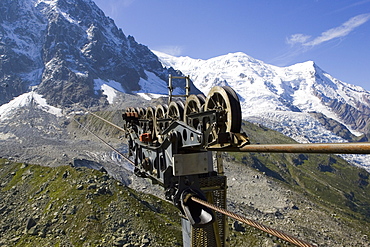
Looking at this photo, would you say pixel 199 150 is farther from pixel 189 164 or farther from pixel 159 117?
pixel 159 117

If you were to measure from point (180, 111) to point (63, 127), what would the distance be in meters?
134

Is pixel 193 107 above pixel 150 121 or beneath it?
above

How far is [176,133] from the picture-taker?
750cm

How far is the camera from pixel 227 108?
7578 millimetres

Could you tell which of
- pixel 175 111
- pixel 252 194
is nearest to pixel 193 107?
pixel 175 111

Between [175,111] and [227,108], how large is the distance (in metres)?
3.06

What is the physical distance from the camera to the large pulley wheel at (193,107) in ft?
29.2

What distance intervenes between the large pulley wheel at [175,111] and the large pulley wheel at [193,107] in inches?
16.6

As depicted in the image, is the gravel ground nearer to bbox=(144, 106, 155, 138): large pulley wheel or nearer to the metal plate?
bbox=(144, 106, 155, 138): large pulley wheel

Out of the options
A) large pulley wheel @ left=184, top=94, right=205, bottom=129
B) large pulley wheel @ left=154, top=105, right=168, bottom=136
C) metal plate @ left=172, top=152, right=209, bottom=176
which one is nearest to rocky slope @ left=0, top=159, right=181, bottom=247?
large pulley wheel @ left=154, top=105, right=168, bottom=136

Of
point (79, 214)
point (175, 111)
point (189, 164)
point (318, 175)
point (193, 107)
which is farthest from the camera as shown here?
point (318, 175)

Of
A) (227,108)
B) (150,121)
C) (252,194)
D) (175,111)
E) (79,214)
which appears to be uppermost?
(175,111)

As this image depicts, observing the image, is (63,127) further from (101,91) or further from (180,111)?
(180,111)

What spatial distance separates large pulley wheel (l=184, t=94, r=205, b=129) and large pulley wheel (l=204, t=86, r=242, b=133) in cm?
69
